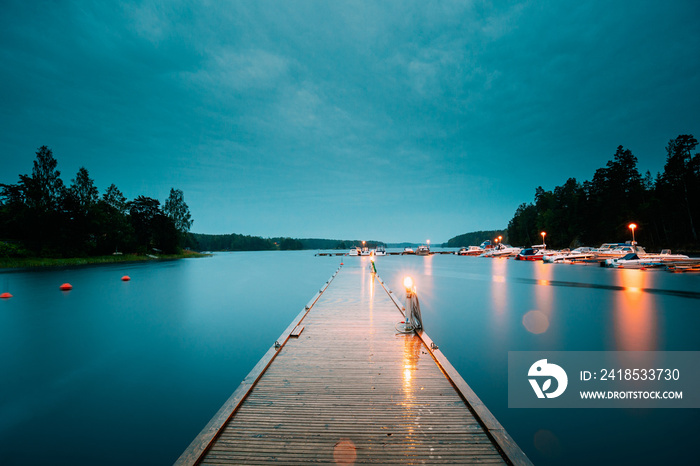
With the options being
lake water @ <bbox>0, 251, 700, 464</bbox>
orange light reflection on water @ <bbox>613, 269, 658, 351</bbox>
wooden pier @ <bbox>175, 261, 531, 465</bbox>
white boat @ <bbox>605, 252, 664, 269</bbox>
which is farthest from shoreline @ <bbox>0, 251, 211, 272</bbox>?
white boat @ <bbox>605, 252, 664, 269</bbox>

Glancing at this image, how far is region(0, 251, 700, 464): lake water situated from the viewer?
5090 mm

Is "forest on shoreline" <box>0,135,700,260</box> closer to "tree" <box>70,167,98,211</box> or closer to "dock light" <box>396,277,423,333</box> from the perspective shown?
"tree" <box>70,167,98,211</box>

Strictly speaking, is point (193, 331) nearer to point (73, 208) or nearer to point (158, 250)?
point (73, 208)

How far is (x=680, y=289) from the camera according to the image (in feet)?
65.7

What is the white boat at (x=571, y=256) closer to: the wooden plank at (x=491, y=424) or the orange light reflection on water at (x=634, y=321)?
the orange light reflection on water at (x=634, y=321)

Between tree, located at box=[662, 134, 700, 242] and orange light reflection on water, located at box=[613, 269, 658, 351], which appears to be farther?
tree, located at box=[662, 134, 700, 242]

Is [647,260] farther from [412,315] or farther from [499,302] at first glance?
[412,315]

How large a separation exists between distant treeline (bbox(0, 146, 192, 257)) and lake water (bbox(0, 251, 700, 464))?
31.4 metres

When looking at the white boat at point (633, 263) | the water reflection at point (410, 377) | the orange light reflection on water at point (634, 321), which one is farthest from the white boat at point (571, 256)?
the water reflection at point (410, 377)

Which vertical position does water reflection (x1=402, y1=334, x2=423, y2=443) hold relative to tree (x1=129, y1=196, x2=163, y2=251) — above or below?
below

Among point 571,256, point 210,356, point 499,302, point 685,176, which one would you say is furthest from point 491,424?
point 685,176

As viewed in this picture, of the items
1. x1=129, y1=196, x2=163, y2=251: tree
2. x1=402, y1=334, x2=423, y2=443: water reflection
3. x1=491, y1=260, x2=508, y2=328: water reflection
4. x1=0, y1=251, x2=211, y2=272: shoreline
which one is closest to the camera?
x1=402, y1=334, x2=423, y2=443: water reflection

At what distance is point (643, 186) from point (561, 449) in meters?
67.6

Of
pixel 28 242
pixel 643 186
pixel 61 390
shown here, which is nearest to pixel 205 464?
pixel 61 390
